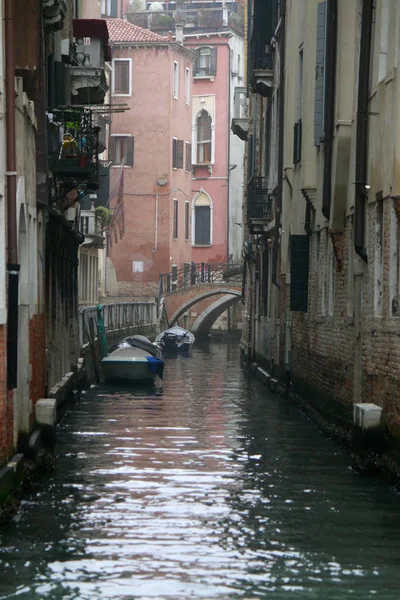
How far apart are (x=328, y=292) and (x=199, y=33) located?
43456mm

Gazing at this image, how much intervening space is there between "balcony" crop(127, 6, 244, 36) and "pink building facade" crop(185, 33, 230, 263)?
58.4 inches

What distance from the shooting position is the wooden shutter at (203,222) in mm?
61656

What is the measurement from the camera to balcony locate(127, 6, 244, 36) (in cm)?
6241

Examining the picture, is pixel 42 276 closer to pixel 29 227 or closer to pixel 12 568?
pixel 29 227

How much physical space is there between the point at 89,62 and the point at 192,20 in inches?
1648

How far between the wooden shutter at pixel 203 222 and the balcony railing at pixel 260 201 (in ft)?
97.4

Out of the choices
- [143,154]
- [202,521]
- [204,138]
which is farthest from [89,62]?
[204,138]

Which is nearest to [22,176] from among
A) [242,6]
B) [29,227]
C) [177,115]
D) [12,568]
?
[29,227]

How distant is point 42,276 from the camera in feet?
56.2

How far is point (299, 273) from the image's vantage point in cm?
2183

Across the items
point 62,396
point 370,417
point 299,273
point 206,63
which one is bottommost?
point 62,396

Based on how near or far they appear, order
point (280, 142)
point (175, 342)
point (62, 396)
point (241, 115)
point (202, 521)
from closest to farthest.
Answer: point (202, 521) < point (62, 396) < point (280, 142) < point (175, 342) < point (241, 115)

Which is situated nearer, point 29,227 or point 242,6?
point 29,227

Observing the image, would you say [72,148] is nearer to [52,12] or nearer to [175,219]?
[52,12]
